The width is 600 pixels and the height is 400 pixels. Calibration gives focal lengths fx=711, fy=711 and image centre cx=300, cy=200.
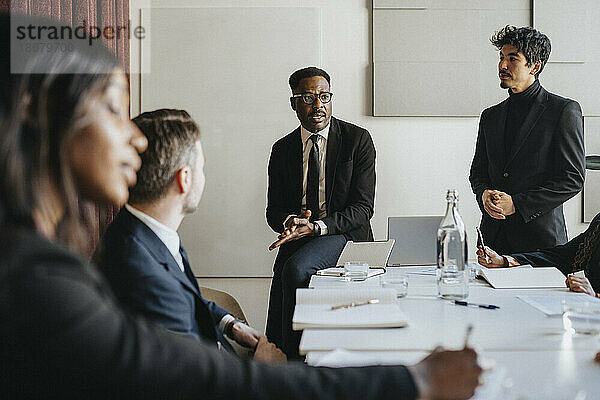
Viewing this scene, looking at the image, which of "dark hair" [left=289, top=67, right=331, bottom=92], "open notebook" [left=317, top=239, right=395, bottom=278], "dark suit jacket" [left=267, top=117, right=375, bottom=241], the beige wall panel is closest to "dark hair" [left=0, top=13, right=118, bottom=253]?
"open notebook" [left=317, top=239, right=395, bottom=278]

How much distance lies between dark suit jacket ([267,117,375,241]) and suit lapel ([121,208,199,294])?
198 cm

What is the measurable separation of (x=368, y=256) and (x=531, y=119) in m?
1.49

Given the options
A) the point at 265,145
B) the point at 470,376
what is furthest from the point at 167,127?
the point at 265,145

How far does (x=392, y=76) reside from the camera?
15.4 feet

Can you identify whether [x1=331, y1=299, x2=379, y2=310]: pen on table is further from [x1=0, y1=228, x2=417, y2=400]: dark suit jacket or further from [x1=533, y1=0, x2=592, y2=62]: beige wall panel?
[x1=533, y1=0, x2=592, y2=62]: beige wall panel

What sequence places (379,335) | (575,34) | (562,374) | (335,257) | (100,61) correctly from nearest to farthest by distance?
(100,61) → (562,374) → (379,335) → (335,257) → (575,34)

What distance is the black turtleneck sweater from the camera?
373 centimetres

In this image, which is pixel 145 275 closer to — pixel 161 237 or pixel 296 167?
pixel 161 237

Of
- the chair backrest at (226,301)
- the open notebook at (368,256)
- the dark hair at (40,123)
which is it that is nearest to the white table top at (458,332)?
the open notebook at (368,256)

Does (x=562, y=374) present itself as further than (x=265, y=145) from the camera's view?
No

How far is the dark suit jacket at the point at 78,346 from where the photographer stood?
2.49ft

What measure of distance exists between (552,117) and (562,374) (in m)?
2.55

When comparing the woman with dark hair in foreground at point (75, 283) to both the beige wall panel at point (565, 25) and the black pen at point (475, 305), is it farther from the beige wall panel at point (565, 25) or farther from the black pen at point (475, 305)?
the beige wall panel at point (565, 25)

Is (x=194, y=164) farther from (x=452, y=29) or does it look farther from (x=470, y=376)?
(x=452, y=29)
